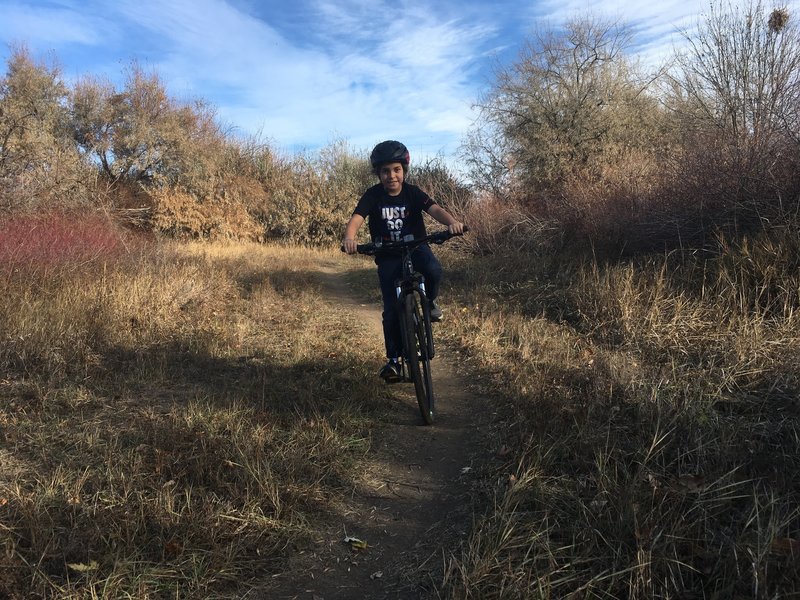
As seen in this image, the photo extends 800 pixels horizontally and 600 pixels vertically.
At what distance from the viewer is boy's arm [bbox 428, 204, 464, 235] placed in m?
4.07

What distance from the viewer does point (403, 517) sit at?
9.47 feet

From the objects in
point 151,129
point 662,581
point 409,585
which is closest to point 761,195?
point 662,581

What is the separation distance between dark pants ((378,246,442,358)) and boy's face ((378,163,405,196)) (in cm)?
60

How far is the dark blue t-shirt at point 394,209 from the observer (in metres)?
4.51

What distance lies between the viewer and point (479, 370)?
17.2ft

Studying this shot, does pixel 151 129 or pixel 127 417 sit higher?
pixel 151 129

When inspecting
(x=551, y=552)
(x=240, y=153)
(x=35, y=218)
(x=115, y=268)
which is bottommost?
(x=551, y=552)

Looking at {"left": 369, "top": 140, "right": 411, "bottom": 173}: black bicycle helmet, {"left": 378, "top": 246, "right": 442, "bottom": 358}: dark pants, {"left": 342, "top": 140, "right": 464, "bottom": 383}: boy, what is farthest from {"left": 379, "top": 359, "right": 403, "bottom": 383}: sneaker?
{"left": 369, "top": 140, "right": 411, "bottom": 173}: black bicycle helmet

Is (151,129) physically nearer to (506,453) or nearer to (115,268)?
(115,268)

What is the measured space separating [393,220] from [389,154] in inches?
23.4

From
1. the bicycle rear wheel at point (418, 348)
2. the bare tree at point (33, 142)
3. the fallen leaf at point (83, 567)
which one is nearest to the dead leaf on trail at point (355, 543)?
the fallen leaf at point (83, 567)

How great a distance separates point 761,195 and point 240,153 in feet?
75.4

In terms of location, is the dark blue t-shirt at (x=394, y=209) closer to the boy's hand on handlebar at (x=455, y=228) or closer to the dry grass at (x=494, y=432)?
the boy's hand on handlebar at (x=455, y=228)

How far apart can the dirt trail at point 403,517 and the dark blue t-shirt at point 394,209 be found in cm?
163
